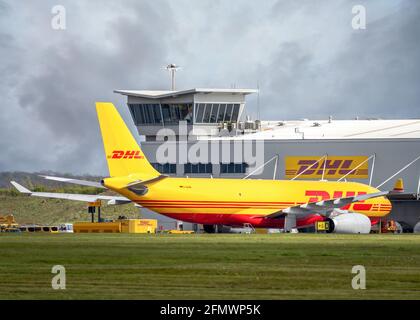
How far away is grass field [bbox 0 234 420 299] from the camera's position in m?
32.0

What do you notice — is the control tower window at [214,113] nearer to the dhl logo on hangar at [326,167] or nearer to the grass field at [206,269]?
the dhl logo on hangar at [326,167]

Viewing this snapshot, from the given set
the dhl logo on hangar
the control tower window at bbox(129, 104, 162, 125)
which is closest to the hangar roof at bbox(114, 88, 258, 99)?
the control tower window at bbox(129, 104, 162, 125)

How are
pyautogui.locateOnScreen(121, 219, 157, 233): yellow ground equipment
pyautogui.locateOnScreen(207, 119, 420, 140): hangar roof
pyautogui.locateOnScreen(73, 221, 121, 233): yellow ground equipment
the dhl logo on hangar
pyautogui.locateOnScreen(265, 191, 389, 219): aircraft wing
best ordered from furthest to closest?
pyautogui.locateOnScreen(207, 119, 420, 140): hangar roof
the dhl logo on hangar
pyautogui.locateOnScreen(265, 191, 389, 219): aircraft wing
pyautogui.locateOnScreen(121, 219, 157, 233): yellow ground equipment
pyautogui.locateOnScreen(73, 221, 121, 233): yellow ground equipment

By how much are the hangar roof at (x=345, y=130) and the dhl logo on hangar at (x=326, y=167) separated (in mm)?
2305

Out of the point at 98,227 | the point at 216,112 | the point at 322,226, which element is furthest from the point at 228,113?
the point at 98,227

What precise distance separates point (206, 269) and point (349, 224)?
4511 cm

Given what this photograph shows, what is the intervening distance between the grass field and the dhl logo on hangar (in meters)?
48.0

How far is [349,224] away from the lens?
8306 cm

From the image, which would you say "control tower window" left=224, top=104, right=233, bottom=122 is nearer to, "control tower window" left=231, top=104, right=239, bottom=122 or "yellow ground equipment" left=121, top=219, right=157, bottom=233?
"control tower window" left=231, top=104, right=239, bottom=122

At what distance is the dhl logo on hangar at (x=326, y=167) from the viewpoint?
105062 mm

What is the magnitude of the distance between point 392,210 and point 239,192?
24.6 m

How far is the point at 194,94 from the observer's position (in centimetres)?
11331
